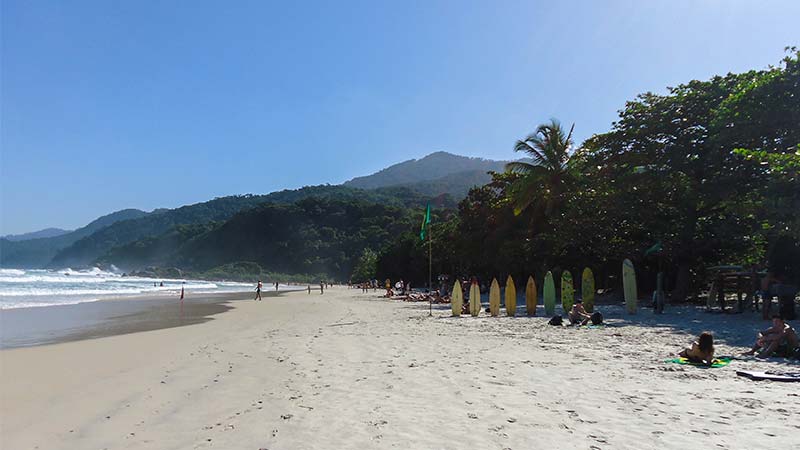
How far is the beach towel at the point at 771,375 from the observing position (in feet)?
19.4

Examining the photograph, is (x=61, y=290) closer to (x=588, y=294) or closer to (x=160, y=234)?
(x=588, y=294)

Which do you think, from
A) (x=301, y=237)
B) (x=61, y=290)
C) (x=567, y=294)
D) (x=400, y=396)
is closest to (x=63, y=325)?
(x=400, y=396)

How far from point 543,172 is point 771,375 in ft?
63.5

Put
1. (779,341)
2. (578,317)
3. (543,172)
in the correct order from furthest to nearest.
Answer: (543,172), (578,317), (779,341)

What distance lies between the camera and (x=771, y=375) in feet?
20.0

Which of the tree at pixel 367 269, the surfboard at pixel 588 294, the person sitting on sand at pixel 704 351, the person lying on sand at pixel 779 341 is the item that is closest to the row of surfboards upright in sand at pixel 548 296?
the surfboard at pixel 588 294

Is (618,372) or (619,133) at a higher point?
(619,133)

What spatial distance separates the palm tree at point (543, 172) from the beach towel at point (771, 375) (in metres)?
18.5

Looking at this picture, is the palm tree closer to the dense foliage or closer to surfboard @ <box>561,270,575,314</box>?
the dense foliage

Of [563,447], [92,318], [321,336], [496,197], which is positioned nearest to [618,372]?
[563,447]

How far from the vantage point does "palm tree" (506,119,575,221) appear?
24.6 meters

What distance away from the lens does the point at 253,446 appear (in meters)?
4.05

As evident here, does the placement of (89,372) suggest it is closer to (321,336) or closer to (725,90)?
(321,336)

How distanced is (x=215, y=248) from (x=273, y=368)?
140452 mm
